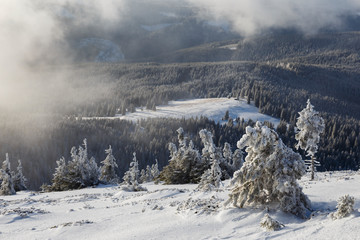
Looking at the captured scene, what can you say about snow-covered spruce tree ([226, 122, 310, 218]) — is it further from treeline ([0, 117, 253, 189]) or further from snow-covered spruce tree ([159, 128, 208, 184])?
treeline ([0, 117, 253, 189])

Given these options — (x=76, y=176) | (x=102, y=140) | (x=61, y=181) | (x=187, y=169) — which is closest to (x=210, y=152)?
(x=187, y=169)

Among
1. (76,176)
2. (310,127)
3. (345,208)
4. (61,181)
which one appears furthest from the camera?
(61,181)

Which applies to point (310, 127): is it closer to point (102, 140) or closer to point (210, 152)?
point (210, 152)

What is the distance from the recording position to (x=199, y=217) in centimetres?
1684

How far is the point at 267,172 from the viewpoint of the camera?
1733cm

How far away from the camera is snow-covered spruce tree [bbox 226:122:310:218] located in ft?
55.9

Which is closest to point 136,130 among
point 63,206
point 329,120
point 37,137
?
point 37,137

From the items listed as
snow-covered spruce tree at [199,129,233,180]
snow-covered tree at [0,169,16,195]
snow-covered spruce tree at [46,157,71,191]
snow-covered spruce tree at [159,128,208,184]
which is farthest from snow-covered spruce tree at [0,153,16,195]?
snow-covered spruce tree at [199,129,233,180]

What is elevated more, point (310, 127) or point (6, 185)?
point (310, 127)

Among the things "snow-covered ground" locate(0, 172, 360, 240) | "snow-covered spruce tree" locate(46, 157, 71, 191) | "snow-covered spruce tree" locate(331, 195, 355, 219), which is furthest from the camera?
"snow-covered spruce tree" locate(46, 157, 71, 191)

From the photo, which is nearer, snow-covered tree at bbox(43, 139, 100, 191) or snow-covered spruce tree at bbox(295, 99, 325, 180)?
snow-covered spruce tree at bbox(295, 99, 325, 180)

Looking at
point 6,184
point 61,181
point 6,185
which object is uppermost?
point 6,184

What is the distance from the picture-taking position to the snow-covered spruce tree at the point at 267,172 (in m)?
17.0

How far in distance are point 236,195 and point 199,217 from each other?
93.0 inches
